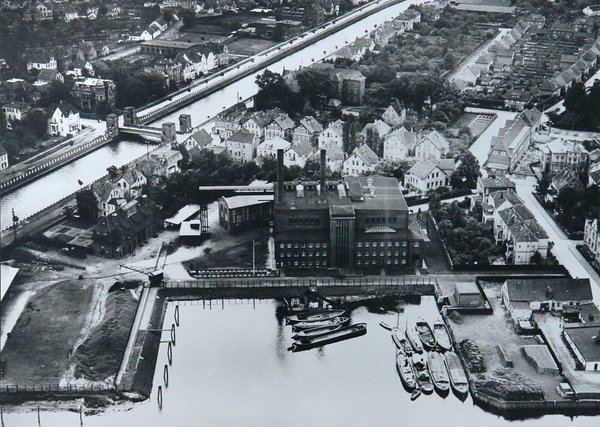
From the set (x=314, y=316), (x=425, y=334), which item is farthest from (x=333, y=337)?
(x=425, y=334)

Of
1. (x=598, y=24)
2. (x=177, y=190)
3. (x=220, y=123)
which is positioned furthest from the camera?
(x=598, y=24)

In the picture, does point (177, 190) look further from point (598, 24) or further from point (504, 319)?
point (598, 24)

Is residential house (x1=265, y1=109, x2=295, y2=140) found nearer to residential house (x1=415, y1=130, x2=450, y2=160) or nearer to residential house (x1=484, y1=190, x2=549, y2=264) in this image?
residential house (x1=415, y1=130, x2=450, y2=160)

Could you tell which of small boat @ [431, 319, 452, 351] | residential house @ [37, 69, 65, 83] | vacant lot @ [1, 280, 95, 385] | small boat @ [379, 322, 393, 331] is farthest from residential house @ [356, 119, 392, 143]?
residential house @ [37, 69, 65, 83]

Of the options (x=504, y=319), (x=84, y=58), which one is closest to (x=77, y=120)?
(x=84, y=58)

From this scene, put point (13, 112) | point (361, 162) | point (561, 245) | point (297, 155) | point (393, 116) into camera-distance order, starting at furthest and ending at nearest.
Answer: point (393, 116), point (13, 112), point (297, 155), point (361, 162), point (561, 245)

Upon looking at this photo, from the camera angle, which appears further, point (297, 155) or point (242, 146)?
point (242, 146)

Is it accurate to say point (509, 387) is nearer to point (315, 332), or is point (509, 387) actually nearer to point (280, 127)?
point (315, 332)

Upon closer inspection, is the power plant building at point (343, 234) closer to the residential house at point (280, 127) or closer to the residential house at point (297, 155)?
the residential house at point (297, 155)
